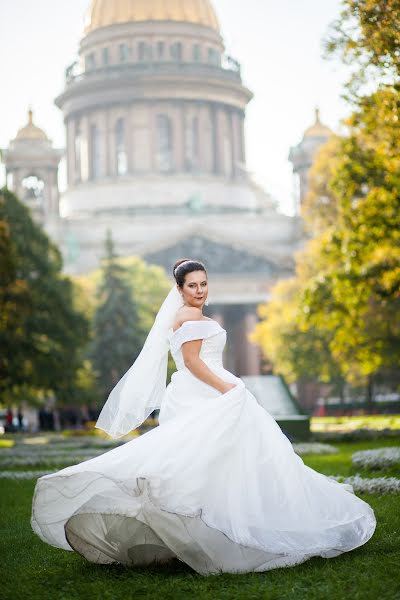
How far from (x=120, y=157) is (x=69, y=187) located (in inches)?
180

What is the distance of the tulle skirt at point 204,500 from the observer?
26.8ft

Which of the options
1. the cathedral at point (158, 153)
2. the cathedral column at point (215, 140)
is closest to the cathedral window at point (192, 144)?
the cathedral at point (158, 153)

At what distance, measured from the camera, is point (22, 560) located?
9.34 metres

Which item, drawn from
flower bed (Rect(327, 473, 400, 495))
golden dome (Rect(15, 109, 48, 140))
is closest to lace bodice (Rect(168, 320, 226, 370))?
flower bed (Rect(327, 473, 400, 495))

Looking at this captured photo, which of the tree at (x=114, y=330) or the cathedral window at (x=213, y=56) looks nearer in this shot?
the tree at (x=114, y=330)

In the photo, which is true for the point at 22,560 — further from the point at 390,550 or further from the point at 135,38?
the point at 135,38

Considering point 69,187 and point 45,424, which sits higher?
point 69,187

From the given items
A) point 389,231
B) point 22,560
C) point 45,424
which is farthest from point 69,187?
point 22,560

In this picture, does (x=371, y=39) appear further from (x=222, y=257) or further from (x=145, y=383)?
(x=222, y=257)

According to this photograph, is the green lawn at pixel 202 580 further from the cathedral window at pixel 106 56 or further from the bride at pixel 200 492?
the cathedral window at pixel 106 56

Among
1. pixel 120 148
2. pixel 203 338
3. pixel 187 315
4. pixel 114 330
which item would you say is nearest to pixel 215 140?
pixel 120 148

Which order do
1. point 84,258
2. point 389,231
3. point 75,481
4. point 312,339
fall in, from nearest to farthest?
1. point 75,481
2. point 389,231
3. point 312,339
4. point 84,258

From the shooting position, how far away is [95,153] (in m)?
104

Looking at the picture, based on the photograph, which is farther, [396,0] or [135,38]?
[135,38]
